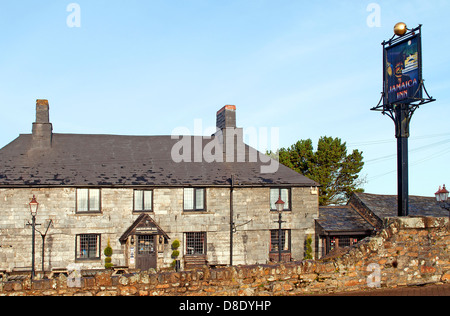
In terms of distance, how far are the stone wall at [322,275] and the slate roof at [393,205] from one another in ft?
56.2

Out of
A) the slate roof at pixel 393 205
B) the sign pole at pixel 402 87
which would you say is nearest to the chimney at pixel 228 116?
the slate roof at pixel 393 205

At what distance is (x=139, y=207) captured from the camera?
92.0ft

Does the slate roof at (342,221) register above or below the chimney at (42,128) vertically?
below

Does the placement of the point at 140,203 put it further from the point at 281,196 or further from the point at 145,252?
the point at 281,196

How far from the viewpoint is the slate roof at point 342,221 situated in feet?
95.0

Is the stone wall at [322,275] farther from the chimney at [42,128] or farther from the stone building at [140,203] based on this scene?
the chimney at [42,128]

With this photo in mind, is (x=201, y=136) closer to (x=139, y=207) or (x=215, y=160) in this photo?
(x=215, y=160)

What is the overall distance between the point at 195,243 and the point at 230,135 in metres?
7.76

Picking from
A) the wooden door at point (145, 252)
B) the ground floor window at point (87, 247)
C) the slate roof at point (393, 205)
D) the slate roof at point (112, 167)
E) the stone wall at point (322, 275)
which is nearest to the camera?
the stone wall at point (322, 275)

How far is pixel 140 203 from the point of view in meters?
28.1

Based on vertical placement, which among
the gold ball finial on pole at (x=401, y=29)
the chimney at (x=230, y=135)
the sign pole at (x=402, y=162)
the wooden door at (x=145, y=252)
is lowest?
the wooden door at (x=145, y=252)

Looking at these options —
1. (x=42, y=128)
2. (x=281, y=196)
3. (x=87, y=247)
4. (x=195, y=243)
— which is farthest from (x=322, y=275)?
(x=42, y=128)

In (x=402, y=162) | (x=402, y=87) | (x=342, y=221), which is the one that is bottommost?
(x=342, y=221)
